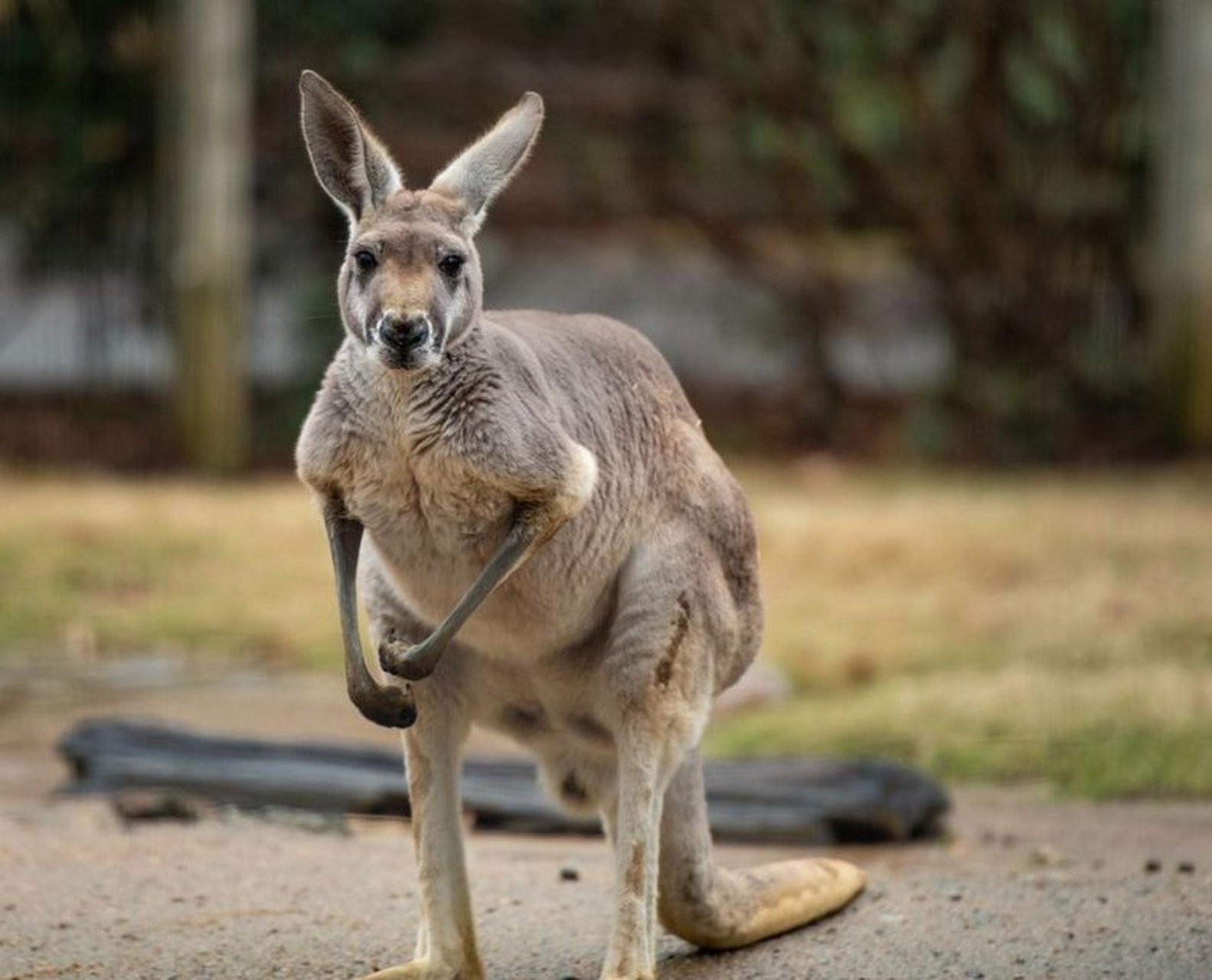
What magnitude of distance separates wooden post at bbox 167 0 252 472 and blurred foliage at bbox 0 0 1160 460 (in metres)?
0.45

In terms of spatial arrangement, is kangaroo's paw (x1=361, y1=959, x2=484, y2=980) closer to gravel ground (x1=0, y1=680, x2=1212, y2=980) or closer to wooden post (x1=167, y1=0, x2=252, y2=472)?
gravel ground (x1=0, y1=680, x2=1212, y2=980)

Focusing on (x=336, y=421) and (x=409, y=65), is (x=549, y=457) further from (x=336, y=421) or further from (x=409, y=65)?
(x=409, y=65)

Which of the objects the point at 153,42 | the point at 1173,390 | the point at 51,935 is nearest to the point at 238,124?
the point at 153,42

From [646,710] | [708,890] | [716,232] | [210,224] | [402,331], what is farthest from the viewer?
[716,232]

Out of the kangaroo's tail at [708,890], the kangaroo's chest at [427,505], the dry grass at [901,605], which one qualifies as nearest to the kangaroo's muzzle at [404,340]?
the kangaroo's chest at [427,505]

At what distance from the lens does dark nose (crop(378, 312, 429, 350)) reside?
354cm

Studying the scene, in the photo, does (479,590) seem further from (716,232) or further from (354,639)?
(716,232)

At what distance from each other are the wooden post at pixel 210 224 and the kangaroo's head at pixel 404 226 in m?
7.17

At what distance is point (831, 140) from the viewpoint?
11.8 meters

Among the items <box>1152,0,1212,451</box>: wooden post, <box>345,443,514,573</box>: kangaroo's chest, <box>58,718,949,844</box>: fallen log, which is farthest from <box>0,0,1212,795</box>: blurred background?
<box>345,443,514,573</box>: kangaroo's chest

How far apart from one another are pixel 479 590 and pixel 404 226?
0.61 m

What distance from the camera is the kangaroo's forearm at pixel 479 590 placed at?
3729 millimetres

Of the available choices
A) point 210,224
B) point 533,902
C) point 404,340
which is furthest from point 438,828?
point 210,224

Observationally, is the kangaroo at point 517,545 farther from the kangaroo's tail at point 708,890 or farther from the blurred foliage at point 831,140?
the blurred foliage at point 831,140
